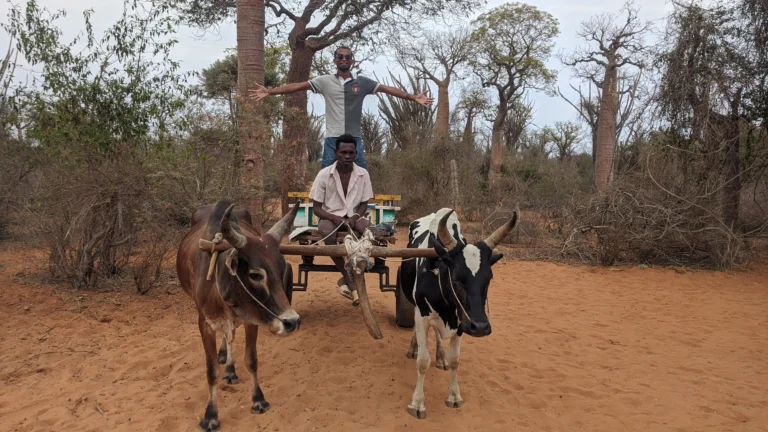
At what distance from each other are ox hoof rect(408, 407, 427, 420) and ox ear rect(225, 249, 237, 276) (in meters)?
1.80

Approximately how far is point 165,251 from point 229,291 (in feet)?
13.8

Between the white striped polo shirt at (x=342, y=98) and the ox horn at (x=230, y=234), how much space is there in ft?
10.1

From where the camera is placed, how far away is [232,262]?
3066 millimetres

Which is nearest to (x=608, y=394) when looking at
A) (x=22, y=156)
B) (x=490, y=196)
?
(x=22, y=156)

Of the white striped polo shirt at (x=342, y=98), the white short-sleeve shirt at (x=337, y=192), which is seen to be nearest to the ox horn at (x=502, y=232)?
the white short-sleeve shirt at (x=337, y=192)

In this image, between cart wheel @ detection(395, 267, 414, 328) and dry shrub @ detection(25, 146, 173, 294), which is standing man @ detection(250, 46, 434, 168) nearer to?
cart wheel @ detection(395, 267, 414, 328)

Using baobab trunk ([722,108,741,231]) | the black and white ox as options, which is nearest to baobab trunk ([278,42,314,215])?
the black and white ox

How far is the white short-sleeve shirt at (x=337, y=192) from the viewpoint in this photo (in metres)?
5.12

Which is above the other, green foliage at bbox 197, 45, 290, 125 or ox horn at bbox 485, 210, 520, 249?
green foliage at bbox 197, 45, 290, 125

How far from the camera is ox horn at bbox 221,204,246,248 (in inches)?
115

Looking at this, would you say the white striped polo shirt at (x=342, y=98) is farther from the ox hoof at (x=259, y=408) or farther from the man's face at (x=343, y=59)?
the ox hoof at (x=259, y=408)

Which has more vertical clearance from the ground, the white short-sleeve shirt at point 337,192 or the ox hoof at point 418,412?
the white short-sleeve shirt at point 337,192

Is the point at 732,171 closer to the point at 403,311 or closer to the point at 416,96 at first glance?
the point at 416,96

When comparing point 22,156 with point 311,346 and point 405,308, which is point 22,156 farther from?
point 405,308
